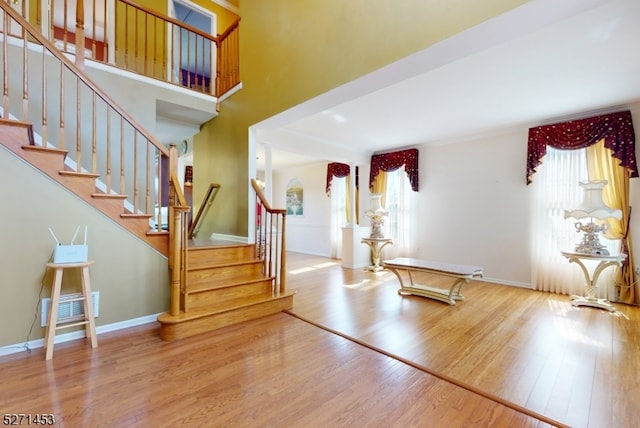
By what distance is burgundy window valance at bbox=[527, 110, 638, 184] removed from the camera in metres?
3.55

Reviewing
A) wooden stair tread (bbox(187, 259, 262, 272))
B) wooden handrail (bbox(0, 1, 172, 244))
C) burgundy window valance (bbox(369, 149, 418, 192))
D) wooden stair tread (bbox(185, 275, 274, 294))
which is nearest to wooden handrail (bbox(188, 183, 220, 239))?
wooden handrail (bbox(0, 1, 172, 244))

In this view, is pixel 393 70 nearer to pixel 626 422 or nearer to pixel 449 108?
pixel 449 108

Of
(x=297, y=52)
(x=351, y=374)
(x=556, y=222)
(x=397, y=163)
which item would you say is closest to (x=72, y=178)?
(x=297, y=52)

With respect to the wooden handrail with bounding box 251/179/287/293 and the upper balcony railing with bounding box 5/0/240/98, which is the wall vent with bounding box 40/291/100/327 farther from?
the upper balcony railing with bounding box 5/0/240/98

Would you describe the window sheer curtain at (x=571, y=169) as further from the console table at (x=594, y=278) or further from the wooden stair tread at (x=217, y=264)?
the wooden stair tread at (x=217, y=264)

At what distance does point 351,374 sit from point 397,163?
184 inches

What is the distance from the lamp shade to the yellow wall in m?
3.08

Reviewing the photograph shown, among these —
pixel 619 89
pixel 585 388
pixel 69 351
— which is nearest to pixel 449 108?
pixel 619 89

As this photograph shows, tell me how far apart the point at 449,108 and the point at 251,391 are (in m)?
3.83

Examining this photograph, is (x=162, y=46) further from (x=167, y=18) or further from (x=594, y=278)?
(x=594, y=278)

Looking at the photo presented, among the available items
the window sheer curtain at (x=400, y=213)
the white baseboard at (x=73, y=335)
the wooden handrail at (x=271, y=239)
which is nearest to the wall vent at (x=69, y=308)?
the white baseboard at (x=73, y=335)

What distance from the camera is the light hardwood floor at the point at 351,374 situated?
63.0 inches

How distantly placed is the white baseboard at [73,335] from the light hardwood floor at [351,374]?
3.3 inches

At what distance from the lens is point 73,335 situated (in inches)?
98.1
